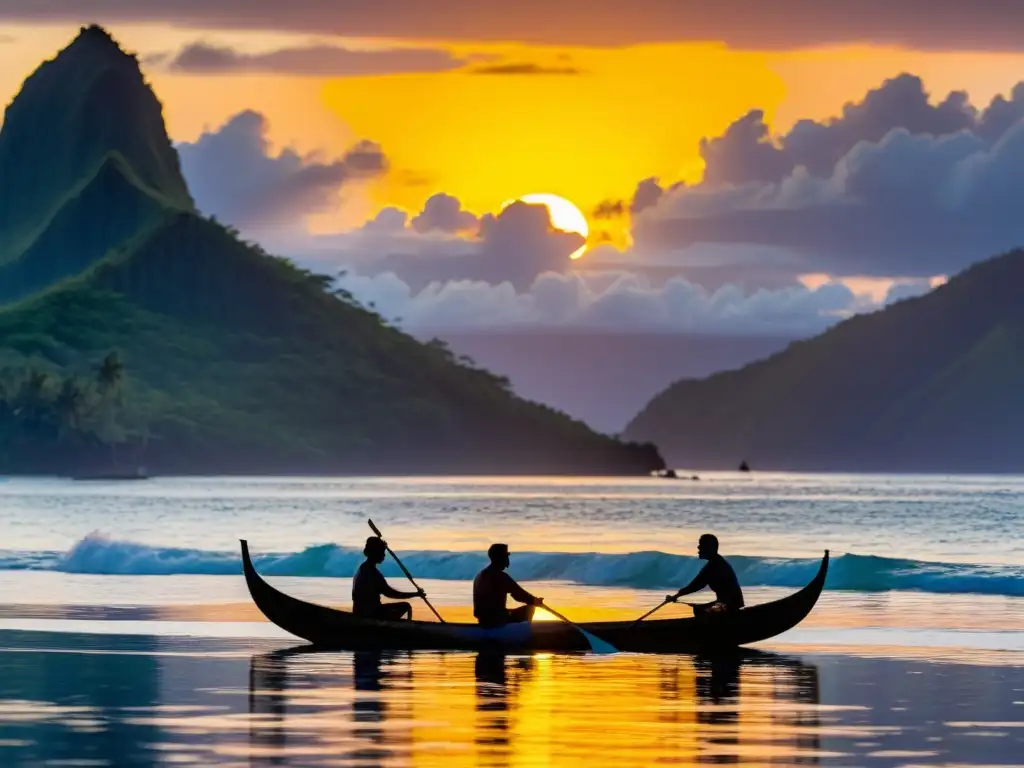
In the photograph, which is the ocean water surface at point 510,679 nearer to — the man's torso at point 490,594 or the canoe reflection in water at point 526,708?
the canoe reflection in water at point 526,708

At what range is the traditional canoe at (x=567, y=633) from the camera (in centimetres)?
3231

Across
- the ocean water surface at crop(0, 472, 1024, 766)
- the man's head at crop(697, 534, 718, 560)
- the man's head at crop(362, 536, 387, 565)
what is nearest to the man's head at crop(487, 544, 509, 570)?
the ocean water surface at crop(0, 472, 1024, 766)

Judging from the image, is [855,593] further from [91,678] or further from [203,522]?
[203,522]

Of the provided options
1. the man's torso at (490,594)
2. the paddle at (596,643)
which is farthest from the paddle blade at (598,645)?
the man's torso at (490,594)

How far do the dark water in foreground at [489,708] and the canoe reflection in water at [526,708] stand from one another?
3cm

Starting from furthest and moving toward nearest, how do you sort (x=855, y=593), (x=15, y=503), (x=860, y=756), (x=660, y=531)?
1. (x=15, y=503)
2. (x=660, y=531)
3. (x=855, y=593)
4. (x=860, y=756)

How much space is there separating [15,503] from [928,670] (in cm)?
12852

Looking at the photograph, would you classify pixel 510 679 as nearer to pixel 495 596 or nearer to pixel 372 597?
pixel 495 596

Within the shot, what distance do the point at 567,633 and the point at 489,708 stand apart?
769 cm

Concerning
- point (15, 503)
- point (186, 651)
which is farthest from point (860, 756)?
point (15, 503)

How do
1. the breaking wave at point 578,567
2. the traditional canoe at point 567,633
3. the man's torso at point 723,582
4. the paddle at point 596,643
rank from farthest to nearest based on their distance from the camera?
the breaking wave at point 578,567 → the paddle at point 596,643 → the traditional canoe at point 567,633 → the man's torso at point 723,582

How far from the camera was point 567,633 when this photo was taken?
32.4 meters

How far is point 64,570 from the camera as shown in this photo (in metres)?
59.9

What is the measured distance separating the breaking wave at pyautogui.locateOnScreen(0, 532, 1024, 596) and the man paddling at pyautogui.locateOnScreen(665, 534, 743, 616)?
19.9 m
